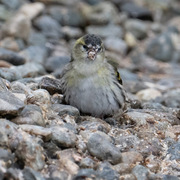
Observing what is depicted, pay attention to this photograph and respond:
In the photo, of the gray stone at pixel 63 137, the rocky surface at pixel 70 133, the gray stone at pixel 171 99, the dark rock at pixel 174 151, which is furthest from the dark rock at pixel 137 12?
the gray stone at pixel 63 137

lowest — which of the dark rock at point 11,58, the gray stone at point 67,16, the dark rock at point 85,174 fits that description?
the gray stone at point 67,16

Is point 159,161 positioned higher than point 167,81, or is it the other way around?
point 159,161

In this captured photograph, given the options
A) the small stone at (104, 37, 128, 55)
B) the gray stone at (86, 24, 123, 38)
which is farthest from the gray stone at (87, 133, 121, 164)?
the gray stone at (86, 24, 123, 38)

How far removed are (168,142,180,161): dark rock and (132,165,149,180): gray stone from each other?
570 millimetres

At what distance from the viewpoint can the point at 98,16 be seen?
14039 mm

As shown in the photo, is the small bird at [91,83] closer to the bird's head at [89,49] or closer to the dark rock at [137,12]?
the bird's head at [89,49]

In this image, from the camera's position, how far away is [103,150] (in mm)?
4121

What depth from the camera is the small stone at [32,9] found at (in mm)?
12352

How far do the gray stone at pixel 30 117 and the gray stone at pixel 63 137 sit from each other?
0.52ft

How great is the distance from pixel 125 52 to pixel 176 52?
63.7 inches

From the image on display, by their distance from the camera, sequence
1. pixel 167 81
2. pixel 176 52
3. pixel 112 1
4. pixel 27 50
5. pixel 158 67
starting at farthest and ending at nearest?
pixel 112 1 < pixel 176 52 < pixel 158 67 < pixel 167 81 < pixel 27 50

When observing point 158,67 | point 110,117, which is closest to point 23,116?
point 110,117

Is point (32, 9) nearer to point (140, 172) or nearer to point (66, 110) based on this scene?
point (66, 110)

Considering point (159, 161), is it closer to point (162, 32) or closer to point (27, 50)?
point (27, 50)
